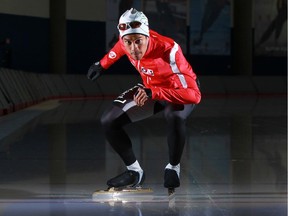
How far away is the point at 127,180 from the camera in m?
5.38

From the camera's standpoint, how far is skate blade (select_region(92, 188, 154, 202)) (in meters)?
5.03

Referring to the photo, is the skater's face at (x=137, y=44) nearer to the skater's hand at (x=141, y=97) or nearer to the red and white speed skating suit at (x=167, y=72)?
the red and white speed skating suit at (x=167, y=72)

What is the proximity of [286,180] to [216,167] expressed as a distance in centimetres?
102

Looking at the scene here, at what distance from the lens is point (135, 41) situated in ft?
16.5

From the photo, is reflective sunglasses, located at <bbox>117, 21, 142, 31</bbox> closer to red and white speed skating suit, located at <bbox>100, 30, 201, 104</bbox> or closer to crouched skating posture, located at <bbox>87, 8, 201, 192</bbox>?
crouched skating posture, located at <bbox>87, 8, 201, 192</bbox>

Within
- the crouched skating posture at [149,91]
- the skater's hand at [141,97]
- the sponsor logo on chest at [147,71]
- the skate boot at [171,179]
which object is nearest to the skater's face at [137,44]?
the crouched skating posture at [149,91]

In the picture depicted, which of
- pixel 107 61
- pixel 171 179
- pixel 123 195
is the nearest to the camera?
pixel 123 195

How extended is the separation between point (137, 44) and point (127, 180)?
113cm

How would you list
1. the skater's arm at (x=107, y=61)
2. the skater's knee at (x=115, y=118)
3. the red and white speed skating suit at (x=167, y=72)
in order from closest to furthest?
the red and white speed skating suit at (x=167, y=72), the skater's knee at (x=115, y=118), the skater's arm at (x=107, y=61)

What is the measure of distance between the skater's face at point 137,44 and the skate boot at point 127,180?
100 cm

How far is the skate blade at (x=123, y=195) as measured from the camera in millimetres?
5034

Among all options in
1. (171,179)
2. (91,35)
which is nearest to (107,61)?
(171,179)

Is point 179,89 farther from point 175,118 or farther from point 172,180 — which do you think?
point 172,180

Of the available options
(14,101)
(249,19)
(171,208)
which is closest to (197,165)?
(171,208)
